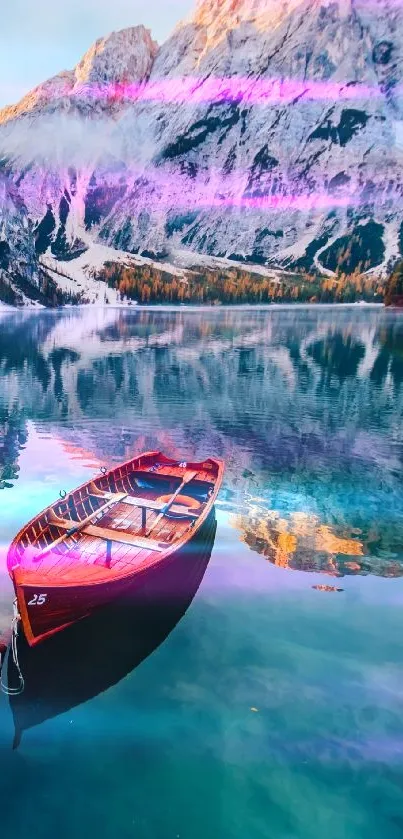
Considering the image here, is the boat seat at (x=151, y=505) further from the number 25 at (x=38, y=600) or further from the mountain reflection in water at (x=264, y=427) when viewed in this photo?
the number 25 at (x=38, y=600)

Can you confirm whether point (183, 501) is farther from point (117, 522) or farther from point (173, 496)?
point (117, 522)

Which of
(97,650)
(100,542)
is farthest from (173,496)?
(97,650)

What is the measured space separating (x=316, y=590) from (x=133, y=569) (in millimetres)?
5204

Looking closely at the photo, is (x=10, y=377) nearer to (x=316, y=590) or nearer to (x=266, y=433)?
(x=266, y=433)

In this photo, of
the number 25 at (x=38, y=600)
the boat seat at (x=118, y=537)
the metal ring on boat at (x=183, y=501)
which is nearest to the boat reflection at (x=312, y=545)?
the metal ring on boat at (x=183, y=501)

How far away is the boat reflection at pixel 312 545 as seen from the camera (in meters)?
16.0

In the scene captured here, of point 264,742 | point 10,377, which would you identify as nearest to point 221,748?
point 264,742

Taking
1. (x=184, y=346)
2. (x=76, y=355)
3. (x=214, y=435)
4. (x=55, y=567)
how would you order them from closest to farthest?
(x=55, y=567)
(x=214, y=435)
(x=76, y=355)
(x=184, y=346)

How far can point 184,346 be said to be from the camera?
7800cm

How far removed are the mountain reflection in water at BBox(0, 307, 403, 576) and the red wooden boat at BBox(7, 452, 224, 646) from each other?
2595 millimetres

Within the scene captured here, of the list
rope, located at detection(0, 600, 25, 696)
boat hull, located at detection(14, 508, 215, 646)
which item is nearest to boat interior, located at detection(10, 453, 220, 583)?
boat hull, located at detection(14, 508, 215, 646)

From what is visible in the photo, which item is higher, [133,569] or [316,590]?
[133,569]

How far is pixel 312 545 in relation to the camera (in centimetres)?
1739

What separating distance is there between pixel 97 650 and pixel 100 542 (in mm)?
3033
